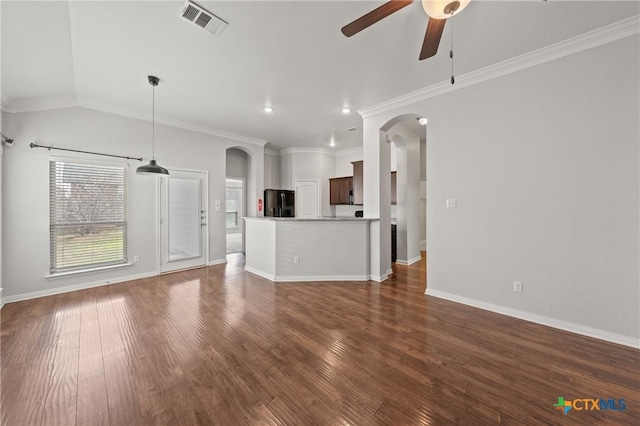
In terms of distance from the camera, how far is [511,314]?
9.55ft

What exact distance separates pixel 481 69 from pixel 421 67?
2.50ft

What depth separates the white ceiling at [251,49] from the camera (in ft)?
6.99

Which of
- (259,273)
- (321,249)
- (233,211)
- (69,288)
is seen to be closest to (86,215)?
(69,288)

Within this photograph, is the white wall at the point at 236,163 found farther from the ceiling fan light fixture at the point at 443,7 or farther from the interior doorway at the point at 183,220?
the ceiling fan light fixture at the point at 443,7

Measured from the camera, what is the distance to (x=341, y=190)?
23.8ft

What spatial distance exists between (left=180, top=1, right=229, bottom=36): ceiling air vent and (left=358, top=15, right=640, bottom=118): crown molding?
2.67 metres

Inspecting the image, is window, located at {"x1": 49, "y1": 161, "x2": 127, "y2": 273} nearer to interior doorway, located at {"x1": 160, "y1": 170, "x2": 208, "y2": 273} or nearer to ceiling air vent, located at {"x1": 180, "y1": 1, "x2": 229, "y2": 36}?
interior doorway, located at {"x1": 160, "y1": 170, "x2": 208, "y2": 273}

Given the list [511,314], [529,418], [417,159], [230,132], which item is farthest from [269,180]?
[529,418]

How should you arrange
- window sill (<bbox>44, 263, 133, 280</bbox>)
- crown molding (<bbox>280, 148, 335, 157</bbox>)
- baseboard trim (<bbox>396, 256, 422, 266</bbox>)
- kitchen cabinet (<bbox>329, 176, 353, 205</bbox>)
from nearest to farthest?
window sill (<bbox>44, 263, 133, 280</bbox>) → baseboard trim (<bbox>396, 256, 422, 266</bbox>) → kitchen cabinet (<bbox>329, 176, 353, 205</bbox>) → crown molding (<bbox>280, 148, 335, 157</bbox>)

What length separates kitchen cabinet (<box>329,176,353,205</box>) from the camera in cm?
705

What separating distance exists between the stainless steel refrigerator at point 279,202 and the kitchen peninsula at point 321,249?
2.64m

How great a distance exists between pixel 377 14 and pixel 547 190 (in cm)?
263

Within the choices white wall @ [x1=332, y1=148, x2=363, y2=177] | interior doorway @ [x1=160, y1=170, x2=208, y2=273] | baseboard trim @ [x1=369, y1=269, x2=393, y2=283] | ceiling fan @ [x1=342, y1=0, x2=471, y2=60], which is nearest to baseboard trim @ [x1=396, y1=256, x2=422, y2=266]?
baseboard trim @ [x1=369, y1=269, x2=393, y2=283]

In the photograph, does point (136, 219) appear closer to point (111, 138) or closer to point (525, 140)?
point (111, 138)
